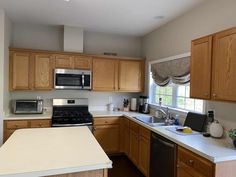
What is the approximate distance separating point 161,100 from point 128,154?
4.16 feet

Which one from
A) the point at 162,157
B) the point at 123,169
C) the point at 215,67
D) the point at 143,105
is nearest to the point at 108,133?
the point at 123,169

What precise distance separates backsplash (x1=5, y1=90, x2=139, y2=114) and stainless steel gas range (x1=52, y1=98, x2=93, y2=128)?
5.4 inches

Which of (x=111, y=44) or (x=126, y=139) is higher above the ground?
(x=111, y=44)

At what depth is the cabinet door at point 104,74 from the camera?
4.16 metres

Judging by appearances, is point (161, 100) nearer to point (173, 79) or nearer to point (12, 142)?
point (173, 79)

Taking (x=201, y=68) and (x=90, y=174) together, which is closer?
(x=90, y=174)

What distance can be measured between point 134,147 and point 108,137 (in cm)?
65

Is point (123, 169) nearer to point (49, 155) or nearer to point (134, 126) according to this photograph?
point (134, 126)

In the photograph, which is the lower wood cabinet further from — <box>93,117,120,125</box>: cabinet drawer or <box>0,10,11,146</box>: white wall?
<box>93,117,120,125</box>: cabinet drawer

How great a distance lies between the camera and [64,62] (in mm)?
3930

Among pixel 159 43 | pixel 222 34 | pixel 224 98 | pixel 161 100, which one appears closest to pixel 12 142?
pixel 224 98

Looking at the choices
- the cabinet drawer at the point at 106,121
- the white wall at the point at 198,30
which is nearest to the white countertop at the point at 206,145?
the white wall at the point at 198,30

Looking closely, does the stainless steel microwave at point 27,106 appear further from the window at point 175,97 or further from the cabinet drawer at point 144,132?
the window at point 175,97

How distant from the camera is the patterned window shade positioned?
2997mm
